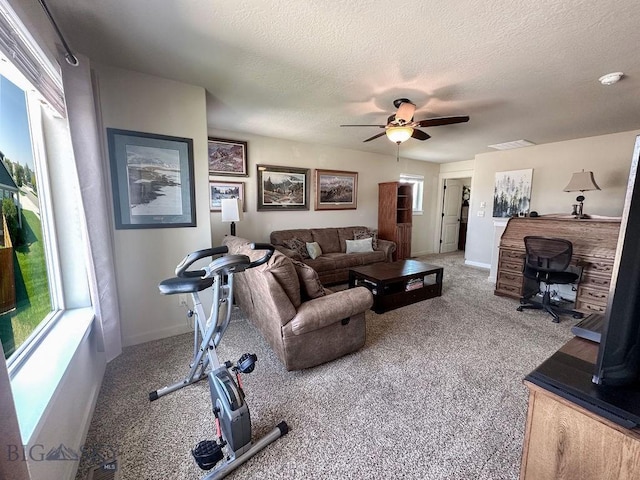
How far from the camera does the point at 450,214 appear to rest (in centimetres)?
716

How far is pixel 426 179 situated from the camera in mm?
6746

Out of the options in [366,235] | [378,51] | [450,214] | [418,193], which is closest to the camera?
[378,51]

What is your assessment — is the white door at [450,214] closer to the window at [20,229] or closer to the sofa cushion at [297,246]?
the sofa cushion at [297,246]

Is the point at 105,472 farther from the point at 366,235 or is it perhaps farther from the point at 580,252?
the point at 580,252

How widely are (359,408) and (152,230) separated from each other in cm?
228

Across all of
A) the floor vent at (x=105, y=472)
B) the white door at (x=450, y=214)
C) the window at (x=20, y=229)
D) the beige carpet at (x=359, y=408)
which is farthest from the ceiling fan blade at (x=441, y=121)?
Result: the white door at (x=450, y=214)

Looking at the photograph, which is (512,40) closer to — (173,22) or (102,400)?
(173,22)

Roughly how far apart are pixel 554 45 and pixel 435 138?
251cm

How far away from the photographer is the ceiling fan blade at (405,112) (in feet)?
8.37

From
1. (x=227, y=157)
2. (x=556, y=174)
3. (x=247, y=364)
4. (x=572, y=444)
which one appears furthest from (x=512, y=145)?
(x=247, y=364)

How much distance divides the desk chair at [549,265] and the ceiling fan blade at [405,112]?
2.20 m

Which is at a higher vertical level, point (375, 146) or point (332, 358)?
point (375, 146)

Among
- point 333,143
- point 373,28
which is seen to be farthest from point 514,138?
point 373,28

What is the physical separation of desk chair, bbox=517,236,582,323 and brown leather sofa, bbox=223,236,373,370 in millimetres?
2438
